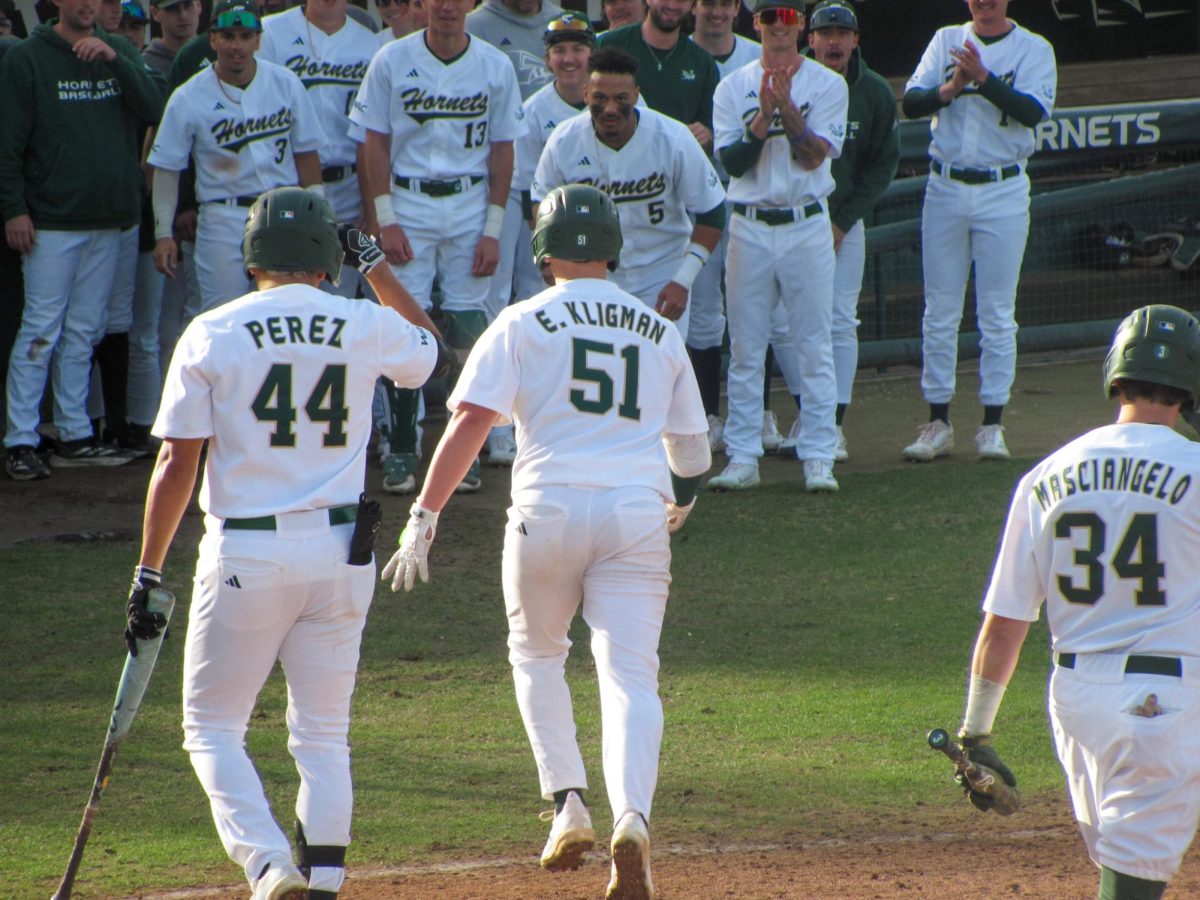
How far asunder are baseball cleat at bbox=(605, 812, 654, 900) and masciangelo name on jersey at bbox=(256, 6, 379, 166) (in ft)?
18.0

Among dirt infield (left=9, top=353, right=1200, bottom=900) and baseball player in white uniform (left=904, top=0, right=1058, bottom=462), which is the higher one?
baseball player in white uniform (left=904, top=0, right=1058, bottom=462)

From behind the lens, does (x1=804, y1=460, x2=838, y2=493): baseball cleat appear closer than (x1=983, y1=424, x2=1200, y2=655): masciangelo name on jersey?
No

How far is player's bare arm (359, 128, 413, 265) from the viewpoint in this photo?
809 cm

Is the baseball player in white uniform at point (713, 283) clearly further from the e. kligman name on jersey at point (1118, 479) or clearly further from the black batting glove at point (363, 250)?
the e. kligman name on jersey at point (1118, 479)

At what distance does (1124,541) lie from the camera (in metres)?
3.43

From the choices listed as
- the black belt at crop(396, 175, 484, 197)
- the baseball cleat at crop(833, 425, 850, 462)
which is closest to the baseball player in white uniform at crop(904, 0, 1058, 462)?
the baseball cleat at crop(833, 425, 850, 462)

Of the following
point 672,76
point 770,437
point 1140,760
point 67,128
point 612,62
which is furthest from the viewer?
point 770,437

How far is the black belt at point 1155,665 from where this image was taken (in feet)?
11.1

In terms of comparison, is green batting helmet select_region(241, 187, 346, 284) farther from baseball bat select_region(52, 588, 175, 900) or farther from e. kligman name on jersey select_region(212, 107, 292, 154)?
e. kligman name on jersey select_region(212, 107, 292, 154)

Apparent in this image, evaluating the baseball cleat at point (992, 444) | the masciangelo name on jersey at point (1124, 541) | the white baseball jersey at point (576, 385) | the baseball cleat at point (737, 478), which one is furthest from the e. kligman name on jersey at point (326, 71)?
the masciangelo name on jersey at point (1124, 541)

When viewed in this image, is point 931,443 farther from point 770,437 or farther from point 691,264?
point 691,264

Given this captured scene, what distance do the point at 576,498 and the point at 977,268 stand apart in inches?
204

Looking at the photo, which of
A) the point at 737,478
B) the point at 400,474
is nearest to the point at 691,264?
the point at 737,478

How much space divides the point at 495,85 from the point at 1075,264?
5.68 metres
